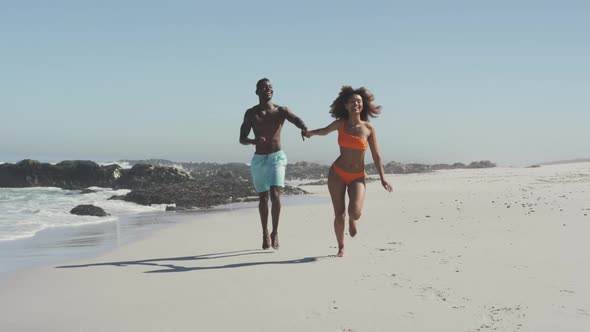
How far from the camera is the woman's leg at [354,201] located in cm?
680

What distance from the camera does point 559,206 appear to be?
11.4 meters

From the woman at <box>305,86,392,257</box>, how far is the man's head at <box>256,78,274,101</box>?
1032 mm

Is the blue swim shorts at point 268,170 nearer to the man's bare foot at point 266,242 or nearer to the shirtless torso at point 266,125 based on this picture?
the shirtless torso at point 266,125

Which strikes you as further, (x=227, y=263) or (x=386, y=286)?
(x=227, y=263)

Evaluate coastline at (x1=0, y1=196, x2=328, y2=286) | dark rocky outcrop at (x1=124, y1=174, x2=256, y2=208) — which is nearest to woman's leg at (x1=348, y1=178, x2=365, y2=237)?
coastline at (x1=0, y1=196, x2=328, y2=286)

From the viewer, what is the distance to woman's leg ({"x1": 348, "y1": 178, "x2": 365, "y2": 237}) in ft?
22.3

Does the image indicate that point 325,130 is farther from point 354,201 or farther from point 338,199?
point 354,201

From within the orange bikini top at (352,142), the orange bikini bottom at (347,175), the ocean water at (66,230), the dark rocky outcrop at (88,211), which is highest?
the orange bikini top at (352,142)

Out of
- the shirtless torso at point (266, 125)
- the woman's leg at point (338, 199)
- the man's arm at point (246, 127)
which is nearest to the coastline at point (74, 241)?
the man's arm at point (246, 127)

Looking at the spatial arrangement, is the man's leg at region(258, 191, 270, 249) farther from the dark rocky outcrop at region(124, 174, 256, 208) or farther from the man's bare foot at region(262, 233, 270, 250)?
the dark rocky outcrop at region(124, 174, 256, 208)

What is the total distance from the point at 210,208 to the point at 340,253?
9393 mm

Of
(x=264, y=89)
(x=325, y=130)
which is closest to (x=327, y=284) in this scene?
(x=325, y=130)

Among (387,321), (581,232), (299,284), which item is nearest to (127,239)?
(299,284)

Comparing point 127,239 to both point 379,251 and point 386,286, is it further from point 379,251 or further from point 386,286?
point 386,286
